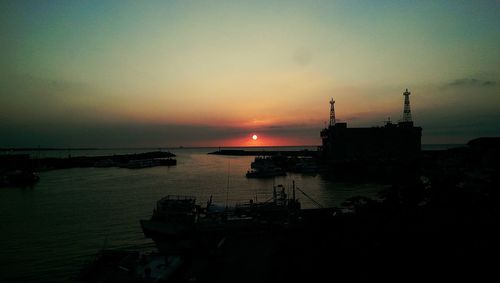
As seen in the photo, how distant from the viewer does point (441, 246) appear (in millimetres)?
7047

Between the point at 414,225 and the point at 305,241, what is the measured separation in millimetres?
4064

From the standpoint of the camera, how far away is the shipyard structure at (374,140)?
78.1m

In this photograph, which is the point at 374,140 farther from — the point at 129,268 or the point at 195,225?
the point at 129,268

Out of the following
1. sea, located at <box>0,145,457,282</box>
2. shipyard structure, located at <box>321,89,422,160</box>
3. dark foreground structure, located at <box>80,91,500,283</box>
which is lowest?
sea, located at <box>0,145,457,282</box>

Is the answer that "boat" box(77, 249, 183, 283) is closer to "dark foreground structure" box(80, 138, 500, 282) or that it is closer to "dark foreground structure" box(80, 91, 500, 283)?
"dark foreground structure" box(80, 91, 500, 283)

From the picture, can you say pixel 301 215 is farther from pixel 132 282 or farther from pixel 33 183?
pixel 33 183

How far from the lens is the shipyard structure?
78.1m

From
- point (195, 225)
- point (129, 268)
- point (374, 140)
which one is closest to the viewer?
point (129, 268)

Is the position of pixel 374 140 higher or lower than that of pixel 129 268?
higher

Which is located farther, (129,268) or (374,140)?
(374,140)

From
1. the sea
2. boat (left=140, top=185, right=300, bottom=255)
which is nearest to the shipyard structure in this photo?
the sea

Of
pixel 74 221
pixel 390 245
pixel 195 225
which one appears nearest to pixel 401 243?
pixel 390 245

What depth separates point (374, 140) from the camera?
7925 cm

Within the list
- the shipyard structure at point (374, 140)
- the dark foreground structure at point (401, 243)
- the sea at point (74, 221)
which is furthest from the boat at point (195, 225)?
the shipyard structure at point (374, 140)
